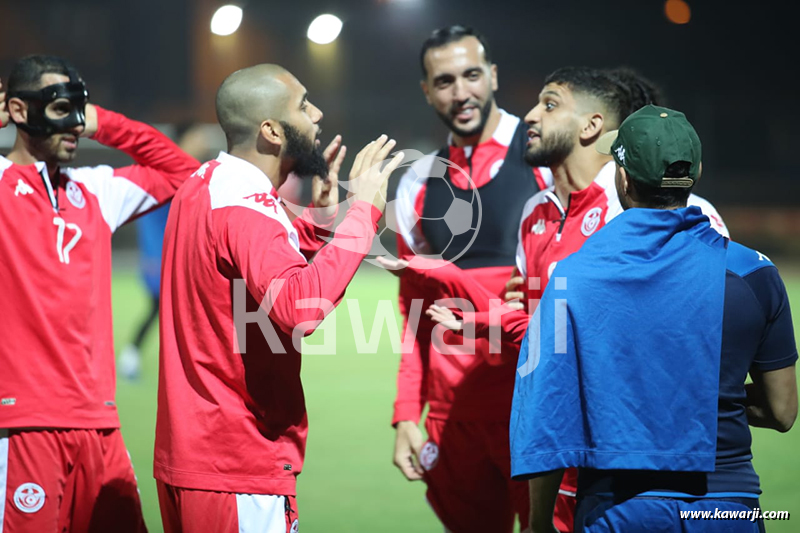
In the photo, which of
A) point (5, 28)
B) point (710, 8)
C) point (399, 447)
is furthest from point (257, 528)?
point (710, 8)

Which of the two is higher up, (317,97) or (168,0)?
(168,0)

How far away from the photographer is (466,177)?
154 inches

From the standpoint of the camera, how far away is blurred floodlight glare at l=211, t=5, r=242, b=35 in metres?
22.3

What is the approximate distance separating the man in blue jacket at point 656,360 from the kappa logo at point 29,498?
6.16 ft

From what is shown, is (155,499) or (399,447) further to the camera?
(155,499)

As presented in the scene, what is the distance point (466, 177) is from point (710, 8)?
27.0 meters

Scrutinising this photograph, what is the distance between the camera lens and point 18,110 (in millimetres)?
3221

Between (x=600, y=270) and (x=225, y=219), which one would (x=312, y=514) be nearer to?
(x=225, y=219)

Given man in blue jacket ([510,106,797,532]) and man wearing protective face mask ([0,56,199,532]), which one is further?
man wearing protective face mask ([0,56,199,532])

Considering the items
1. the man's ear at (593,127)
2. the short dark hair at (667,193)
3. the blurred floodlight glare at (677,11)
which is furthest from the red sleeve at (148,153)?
the blurred floodlight glare at (677,11)

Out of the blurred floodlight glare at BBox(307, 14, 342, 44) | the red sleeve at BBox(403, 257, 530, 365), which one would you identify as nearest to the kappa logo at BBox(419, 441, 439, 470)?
the red sleeve at BBox(403, 257, 530, 365)

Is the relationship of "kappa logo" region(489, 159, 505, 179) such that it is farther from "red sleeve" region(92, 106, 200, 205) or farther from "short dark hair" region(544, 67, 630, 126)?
"red sleeve" region(92, 106, 200, 205)

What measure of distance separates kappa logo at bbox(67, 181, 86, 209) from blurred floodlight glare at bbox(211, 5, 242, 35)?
64.9 feet

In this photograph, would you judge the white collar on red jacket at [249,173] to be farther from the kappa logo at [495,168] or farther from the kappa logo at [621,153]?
the kappa logo at [495,168]
